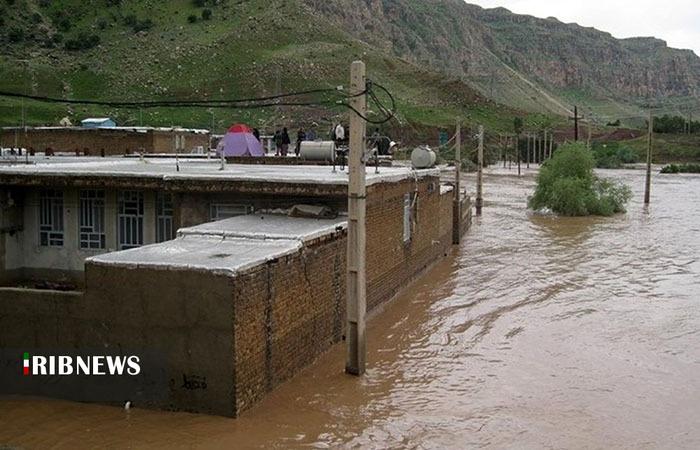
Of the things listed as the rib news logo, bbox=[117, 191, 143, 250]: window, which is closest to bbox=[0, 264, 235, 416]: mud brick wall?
the rib news logo

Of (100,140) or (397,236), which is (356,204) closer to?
(397,236)

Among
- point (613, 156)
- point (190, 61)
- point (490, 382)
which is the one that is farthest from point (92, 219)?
point (613, 156)

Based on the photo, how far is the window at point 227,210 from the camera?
48.1ft

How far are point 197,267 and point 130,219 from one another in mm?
6475

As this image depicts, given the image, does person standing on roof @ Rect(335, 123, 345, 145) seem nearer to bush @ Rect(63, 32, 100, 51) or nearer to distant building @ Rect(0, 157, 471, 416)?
distant building @ Rect(0, 157, 471, 416)

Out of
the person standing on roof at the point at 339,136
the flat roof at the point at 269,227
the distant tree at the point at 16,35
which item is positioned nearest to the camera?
the flat roof at the point at 269,227

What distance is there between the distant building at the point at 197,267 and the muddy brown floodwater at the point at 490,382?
49cm

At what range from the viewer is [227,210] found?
14688 mm

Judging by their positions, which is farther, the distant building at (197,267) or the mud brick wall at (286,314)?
the mud brick wall at (286,314)

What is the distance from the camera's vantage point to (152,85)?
244 feet

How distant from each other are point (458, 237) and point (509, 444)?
1755cm

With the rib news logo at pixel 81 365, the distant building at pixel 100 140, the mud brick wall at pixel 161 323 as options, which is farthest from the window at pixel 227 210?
the distant building at pixel 100 140

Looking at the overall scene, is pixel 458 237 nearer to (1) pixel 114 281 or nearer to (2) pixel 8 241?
(2) pixel 8 241

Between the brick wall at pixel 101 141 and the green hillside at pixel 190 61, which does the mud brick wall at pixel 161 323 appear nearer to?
the brick wall at pixel 101 141
